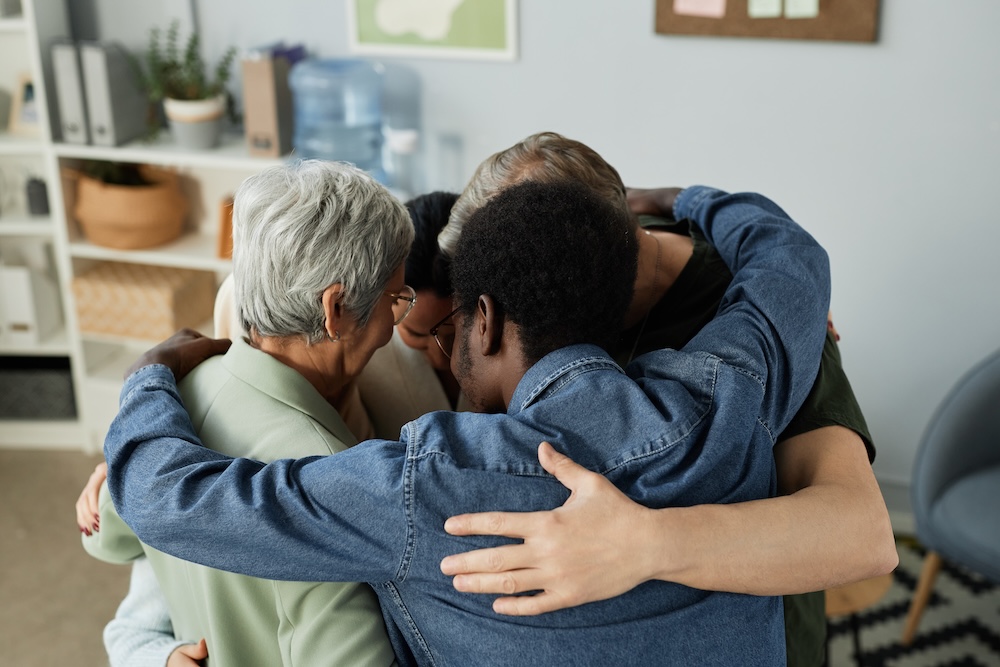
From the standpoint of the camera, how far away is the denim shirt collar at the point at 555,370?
3.54ft

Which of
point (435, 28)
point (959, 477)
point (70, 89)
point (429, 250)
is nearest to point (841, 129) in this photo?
point (959, 477)

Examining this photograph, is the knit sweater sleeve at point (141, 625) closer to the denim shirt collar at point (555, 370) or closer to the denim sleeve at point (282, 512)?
the denim sleeve at point (282, 512)

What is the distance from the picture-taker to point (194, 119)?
3.26 m

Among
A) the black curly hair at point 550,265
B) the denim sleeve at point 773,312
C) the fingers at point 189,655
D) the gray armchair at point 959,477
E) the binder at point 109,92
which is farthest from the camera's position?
the binder at point 109,92

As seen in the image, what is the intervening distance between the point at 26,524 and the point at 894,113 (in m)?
3.15

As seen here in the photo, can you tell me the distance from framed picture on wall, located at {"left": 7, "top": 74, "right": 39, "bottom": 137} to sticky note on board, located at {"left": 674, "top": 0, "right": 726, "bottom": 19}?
235 cm

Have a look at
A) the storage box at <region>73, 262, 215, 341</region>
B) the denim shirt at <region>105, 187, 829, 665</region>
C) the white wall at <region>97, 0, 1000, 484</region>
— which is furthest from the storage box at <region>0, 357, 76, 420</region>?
the denim shirt at <region>105, 187, 829, 665</region>

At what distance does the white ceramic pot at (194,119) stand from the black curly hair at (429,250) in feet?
6.01

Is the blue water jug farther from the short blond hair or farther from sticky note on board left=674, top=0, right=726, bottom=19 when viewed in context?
the short blond hair

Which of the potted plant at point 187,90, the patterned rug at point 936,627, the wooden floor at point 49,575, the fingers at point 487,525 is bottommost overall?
the patterned rug at point 936,627

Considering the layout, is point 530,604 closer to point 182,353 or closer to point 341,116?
point 182,353

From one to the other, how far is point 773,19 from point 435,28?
43.0 inches

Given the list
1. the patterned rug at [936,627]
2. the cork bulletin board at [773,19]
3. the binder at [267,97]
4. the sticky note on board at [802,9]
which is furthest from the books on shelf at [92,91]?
the patterned rug at [936,627]

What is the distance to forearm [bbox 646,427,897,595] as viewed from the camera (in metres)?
1.04
